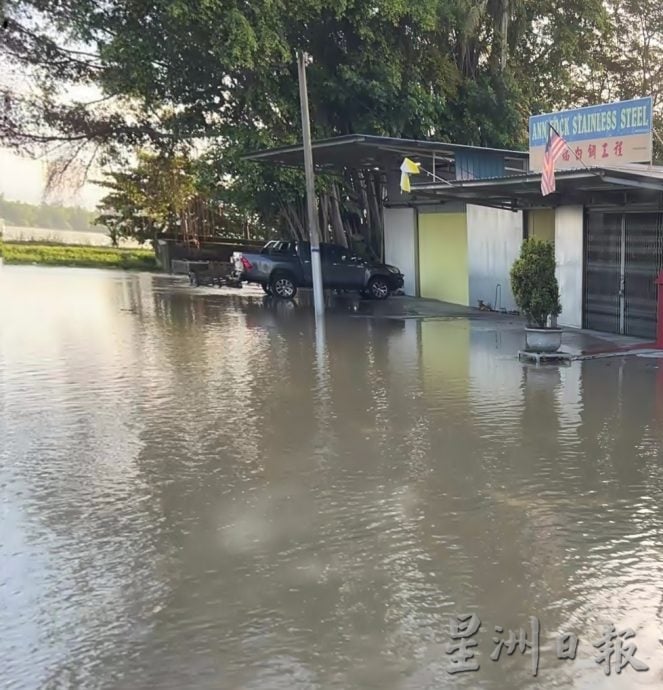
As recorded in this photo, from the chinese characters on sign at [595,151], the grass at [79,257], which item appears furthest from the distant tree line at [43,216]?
the chinese characters on sign at [595,151]

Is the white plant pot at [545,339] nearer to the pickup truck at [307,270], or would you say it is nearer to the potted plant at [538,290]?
the potted plant at [538,290]

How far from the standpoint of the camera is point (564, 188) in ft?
43.6

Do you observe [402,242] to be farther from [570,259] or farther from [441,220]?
[570,259]

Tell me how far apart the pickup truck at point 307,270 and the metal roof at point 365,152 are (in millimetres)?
2418

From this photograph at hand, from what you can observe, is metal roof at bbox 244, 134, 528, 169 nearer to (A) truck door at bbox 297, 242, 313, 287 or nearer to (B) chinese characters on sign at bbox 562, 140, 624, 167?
(A) truck door at bbox 297, 242, 313, 287

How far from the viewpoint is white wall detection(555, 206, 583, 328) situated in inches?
559

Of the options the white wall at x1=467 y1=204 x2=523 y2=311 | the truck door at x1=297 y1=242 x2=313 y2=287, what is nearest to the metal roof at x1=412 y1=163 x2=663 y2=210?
the white wall at x1=467 y1=204 x2=523 y2=311

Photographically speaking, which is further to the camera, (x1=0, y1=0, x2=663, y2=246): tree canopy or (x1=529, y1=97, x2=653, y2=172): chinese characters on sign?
(x1=0, y1=0, x2=663, y2=246): tree canopy

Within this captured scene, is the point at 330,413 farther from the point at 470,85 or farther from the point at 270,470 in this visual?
the point at 470,85

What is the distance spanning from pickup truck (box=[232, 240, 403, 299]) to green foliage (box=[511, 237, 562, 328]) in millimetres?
9942

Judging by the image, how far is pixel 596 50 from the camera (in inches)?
1018

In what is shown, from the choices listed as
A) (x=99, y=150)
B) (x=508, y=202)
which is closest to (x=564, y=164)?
(x=508, y=202)

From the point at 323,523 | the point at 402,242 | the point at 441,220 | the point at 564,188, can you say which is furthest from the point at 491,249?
the point at 323,523

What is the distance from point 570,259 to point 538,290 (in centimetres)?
413
